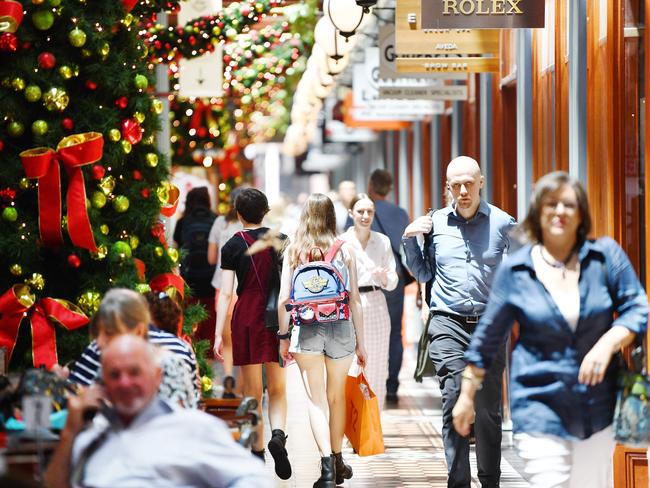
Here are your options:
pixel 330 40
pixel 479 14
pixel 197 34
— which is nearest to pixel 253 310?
pixel 479 14

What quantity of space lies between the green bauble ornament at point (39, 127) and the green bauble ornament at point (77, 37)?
0.49 metres

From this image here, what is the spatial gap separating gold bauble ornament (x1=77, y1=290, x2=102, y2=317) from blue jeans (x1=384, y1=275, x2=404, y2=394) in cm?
562

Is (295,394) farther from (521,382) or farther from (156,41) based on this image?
(521,382)

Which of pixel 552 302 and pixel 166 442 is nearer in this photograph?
pixel 166 442

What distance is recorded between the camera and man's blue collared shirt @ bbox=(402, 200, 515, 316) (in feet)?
25.7

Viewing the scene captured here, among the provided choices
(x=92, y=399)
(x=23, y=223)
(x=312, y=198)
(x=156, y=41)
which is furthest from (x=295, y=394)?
(x=92, y=399)

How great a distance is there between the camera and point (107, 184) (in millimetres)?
8125

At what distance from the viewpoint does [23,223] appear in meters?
7.86

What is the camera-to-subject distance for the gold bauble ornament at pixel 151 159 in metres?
8.48

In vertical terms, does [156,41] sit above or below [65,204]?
above

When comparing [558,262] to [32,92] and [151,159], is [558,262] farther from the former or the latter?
[151,159]

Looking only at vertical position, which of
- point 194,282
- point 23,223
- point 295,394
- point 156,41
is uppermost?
point 156,41

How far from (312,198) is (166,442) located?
4506 millimetres

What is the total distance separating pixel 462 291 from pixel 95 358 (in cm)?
283
